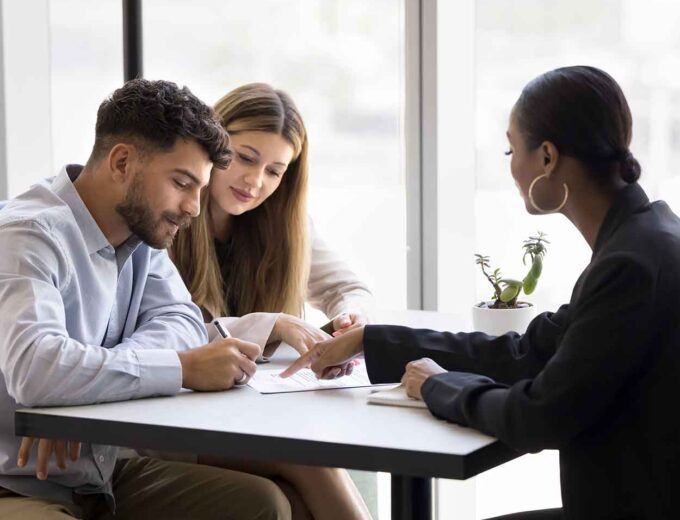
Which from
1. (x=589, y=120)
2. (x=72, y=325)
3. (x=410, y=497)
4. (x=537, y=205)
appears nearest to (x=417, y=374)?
(x=410, y=497)

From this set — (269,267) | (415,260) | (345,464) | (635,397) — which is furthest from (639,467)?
(415,260)

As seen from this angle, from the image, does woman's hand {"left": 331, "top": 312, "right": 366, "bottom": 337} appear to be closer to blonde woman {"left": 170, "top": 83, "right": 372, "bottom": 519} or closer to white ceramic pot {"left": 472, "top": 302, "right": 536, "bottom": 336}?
blonde woman {"left": 170, "top": 83, "right": 372, "bottom": 519}

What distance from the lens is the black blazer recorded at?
1602 mm

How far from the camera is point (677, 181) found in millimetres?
3994

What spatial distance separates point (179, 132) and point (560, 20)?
227cm

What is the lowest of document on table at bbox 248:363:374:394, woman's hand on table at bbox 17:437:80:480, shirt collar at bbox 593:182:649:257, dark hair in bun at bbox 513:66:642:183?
woman's hand on table at bbox 17:437:80:480

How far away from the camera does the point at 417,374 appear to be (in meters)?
1.96

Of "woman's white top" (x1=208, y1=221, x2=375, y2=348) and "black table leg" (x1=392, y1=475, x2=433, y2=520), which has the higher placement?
"woman's white top" (x1=208, y1=221, x2=375, y2=348)

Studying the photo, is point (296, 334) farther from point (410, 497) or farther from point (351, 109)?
point (351, 109)

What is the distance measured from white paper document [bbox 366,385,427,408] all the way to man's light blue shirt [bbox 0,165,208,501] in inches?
13.6

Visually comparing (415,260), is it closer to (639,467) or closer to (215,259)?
(215,259)

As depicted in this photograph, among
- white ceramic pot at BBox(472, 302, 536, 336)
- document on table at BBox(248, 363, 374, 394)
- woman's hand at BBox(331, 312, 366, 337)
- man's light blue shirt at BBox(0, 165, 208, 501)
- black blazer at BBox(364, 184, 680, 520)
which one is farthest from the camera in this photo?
white ceramic pot at BBox(472, 302, 536, 336)

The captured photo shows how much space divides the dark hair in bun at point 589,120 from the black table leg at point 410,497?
598 mm

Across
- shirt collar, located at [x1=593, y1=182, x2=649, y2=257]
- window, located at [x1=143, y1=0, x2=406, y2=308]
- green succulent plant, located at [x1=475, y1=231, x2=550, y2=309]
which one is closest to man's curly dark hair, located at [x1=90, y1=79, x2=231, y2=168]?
shirt collar, located at [x1=593, y1=182, x2=649, y2=257]
